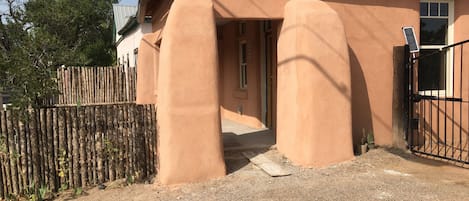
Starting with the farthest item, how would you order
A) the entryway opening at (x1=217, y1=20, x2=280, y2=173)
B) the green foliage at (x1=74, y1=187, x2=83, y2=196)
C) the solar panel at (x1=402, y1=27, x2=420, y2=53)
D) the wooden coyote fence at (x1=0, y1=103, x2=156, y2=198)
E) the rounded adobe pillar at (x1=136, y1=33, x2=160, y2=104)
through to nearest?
1. the rounded adobe pillar at (x1=136, y1=33, x2=160, y2=104)
2. the entryway opening at (x1=217, y1=20, x2=280, y2=173)
3. the solar panel at (x1=402, y1=27, x2=420, y2=53)
4. the green foliage at (x1=74, y1=187, x2=83, y2=196)
5. the wooden coyote fence at (x1=0, y1=103, x2=156, y2=198)

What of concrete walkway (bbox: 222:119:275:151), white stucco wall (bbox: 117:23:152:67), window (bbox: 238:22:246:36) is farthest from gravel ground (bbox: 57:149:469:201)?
white stucco wall (bbox: 117:23:152:67)

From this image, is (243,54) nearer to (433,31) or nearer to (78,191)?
(433,31)

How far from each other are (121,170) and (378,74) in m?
5.24

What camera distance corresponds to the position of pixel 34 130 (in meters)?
6.27

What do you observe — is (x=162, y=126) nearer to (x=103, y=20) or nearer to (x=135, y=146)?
(x=135, y=146)

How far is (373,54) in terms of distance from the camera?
7984 mm

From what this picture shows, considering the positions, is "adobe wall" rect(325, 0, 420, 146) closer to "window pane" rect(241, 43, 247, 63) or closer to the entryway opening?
the entryway opening

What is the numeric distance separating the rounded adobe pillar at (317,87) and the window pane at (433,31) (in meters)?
2.92

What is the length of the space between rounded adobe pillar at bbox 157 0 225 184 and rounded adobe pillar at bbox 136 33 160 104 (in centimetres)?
520

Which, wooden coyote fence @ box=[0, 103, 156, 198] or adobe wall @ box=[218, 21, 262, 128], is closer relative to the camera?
wooden coyote fence @ box=[0, 103, 156, 198]

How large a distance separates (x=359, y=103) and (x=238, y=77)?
4387 millimetres

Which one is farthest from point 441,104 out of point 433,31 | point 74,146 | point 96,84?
point 96,84

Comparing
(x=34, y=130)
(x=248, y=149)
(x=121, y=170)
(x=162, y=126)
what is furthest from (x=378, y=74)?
(x=34, y=130)

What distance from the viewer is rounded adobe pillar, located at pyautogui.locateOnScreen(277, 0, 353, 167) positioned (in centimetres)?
668
